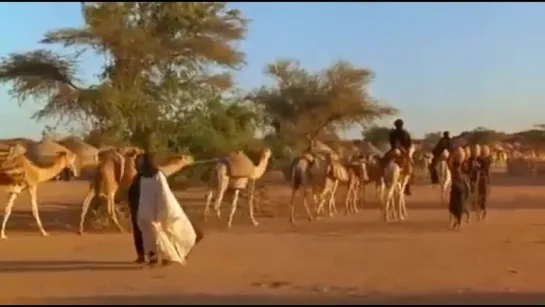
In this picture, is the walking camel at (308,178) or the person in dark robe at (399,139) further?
the walking camel at (308,178)

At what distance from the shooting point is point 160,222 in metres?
13.8

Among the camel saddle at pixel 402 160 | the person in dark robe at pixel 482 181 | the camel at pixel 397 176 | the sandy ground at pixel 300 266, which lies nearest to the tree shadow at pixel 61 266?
the sandy ground at pixel 300 266

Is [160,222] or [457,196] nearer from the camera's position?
[160,222]

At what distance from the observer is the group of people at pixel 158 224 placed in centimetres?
1382

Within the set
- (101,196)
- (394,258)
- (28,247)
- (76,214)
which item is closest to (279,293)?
(394,258)

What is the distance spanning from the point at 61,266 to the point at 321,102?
3554 cm

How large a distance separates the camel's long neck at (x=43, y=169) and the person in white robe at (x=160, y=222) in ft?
25.6

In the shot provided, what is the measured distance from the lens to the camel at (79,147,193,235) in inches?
834

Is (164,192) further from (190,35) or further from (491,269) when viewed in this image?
(190,35)

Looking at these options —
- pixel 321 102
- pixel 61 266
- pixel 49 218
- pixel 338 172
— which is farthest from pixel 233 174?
pixel 321 102

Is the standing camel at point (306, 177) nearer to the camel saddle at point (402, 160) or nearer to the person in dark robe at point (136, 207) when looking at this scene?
the camel saddle at point (402, 160)

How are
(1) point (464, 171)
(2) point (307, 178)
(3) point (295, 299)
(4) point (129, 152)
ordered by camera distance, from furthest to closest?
(2) point (307, 178)
(1) point (464, 171)
(4) point (129, 152)
(3) point (295, 299)

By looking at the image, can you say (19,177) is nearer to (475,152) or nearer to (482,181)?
(482,181)

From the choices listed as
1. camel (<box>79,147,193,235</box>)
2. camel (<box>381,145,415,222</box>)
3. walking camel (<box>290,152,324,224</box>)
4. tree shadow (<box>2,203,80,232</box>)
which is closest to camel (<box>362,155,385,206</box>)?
camel (<box>381,145,415,222</box>)
